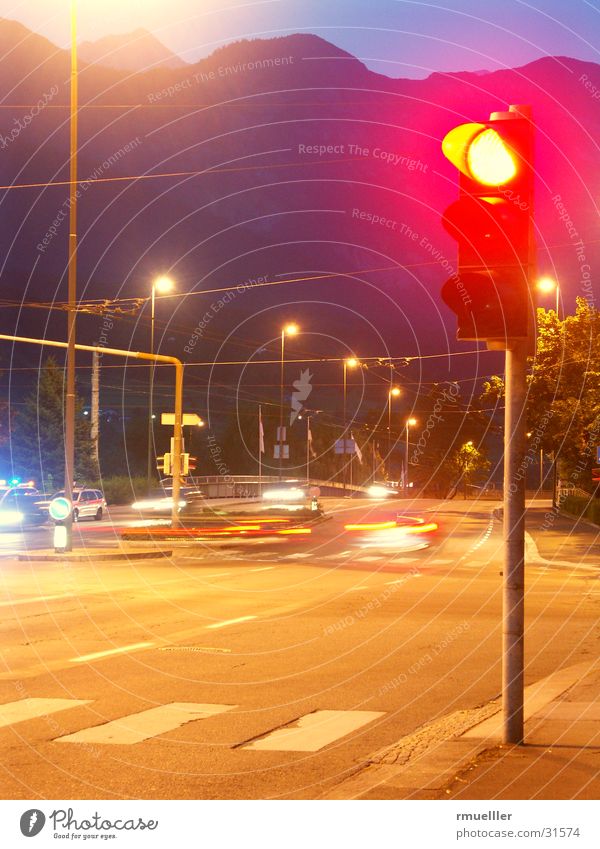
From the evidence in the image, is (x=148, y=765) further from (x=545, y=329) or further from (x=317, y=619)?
(x=545, y=329)

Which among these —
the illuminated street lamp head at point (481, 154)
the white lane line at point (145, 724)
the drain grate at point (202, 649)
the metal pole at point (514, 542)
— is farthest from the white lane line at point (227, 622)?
the illuminated street lamp head at point (481, 154)

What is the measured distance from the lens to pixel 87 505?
2290 inches

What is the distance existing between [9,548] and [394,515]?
30.9m

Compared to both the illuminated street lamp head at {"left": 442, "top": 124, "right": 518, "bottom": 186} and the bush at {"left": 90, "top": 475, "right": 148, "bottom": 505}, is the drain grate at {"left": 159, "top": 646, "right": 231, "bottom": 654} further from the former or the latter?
the bush at {"left": 90, "top": 475, "right": 148, "bottom": 505}

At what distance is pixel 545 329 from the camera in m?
52.8

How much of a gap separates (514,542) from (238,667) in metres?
5.52

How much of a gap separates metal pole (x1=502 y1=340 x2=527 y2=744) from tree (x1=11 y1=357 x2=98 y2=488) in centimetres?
7392

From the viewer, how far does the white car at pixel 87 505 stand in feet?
189

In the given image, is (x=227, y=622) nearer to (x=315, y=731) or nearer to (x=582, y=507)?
(x=315, y=731)

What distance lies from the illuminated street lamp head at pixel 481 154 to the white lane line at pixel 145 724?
4.42 m

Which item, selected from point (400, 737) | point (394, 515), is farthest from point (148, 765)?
point (394, 515)

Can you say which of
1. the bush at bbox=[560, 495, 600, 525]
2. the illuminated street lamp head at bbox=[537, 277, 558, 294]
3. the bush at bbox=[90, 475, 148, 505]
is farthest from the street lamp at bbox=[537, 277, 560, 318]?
the bush at bbox=[90, 475, 148, 505]

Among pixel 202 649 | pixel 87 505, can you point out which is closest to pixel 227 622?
pixel 202 649

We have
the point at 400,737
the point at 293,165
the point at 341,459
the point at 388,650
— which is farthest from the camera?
the point at 341,459
